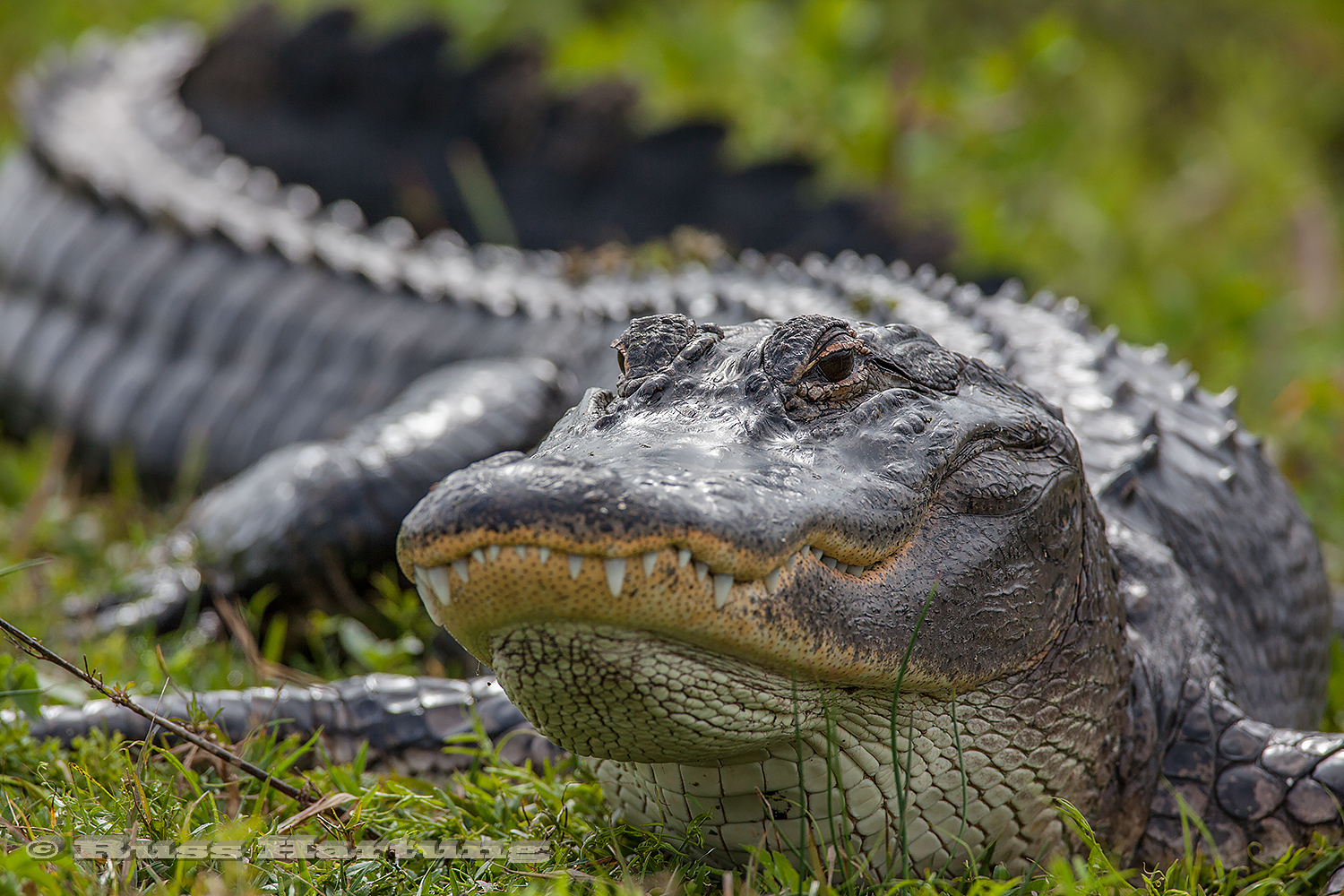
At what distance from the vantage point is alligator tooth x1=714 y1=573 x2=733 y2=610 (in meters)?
1.50

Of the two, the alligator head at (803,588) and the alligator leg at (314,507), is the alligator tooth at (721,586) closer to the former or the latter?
the alligator head at (803,588)

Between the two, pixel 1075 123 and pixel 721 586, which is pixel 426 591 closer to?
pixel 721 586

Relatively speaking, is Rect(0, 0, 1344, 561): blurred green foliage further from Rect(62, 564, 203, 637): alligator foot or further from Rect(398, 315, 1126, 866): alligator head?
Rect(62, 564, 203, 637): alligator foot

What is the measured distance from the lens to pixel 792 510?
158 cm

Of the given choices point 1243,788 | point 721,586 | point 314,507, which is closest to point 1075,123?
point 314,507

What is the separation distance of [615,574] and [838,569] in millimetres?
367

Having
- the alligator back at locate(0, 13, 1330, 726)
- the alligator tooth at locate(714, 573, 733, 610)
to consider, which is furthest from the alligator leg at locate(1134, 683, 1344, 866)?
the alligator tooth at locate(714, 573, 733, 610)

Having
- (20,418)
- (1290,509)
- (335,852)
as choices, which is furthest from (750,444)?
(20,418)

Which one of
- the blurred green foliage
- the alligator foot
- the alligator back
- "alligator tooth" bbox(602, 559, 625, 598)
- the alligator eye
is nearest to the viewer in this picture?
"alligator tooth" bbox(602, 559, 625, 598)

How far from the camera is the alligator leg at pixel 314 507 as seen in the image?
3.37 meters

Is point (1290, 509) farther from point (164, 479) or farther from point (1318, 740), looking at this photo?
point (164, 479)

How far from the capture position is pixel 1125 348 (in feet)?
11.1

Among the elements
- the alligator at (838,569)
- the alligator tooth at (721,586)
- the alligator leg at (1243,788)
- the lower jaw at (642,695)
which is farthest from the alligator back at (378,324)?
the alligator tooth at (721,586)

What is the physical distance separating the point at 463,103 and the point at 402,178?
515 mm
